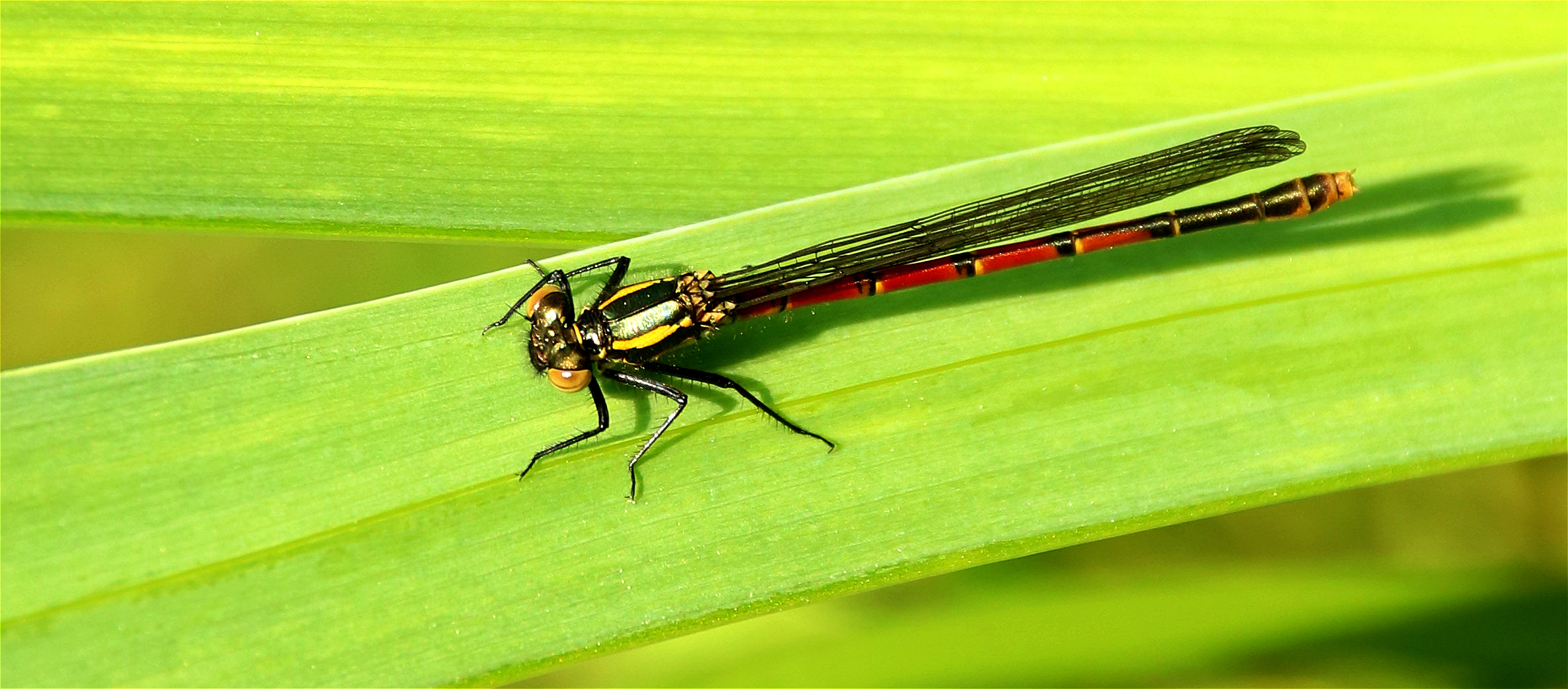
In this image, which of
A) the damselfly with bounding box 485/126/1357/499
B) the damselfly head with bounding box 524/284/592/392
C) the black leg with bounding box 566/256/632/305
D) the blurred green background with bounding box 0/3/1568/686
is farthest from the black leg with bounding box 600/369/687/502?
the blurred green background with bounding box 0/3/1568/686

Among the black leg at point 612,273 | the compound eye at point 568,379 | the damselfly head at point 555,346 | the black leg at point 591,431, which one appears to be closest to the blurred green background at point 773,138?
the black leg at point 612,273

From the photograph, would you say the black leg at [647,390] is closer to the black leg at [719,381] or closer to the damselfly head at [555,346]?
the black leg at [719,381]

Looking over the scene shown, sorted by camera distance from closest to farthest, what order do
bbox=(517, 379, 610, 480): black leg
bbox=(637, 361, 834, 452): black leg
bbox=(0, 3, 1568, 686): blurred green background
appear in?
bbox=(0, 3, 1568, 686): blurred green background, bbox=(517, 379, 610, 480): black leg, bbox=(637, 361, 834, 452): black leg

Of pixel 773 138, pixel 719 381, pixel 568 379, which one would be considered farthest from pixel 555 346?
pixel 773 138

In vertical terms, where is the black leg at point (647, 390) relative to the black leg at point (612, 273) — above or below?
below

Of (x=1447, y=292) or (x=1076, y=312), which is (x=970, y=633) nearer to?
(x=1076, y=312)

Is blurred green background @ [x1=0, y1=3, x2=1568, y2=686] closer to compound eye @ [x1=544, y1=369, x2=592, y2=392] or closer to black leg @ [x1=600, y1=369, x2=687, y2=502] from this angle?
compound eye @ [x1=544, y1=369, x2=592, y2=392]

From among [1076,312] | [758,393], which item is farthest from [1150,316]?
[758,393]
